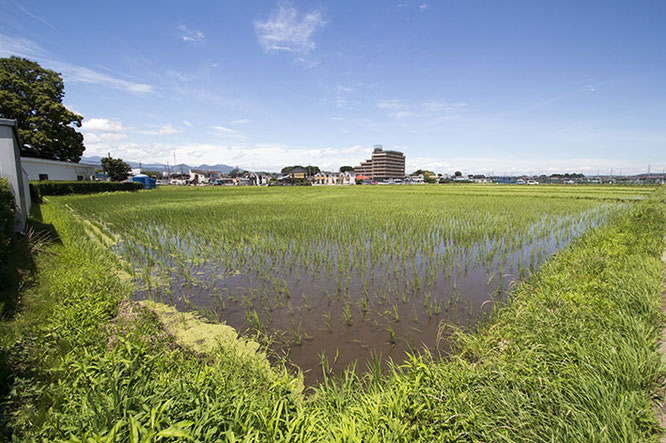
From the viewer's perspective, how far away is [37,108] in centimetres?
2442

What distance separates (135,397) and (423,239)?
7802 mm

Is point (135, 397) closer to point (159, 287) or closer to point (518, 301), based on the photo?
point (159, 287)

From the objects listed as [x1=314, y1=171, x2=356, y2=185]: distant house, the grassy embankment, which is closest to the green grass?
the grassy embankment

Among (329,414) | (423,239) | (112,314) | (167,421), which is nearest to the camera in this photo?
(167,421)

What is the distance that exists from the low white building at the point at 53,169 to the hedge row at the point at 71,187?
5.96ft

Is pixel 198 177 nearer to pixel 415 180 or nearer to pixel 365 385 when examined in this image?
pixel 415 180

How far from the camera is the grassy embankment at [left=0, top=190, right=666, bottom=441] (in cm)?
166

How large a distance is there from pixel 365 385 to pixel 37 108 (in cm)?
3764

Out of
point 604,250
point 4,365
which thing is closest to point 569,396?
point 4,365

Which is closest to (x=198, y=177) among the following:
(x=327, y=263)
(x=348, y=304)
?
(x=327, y=263)

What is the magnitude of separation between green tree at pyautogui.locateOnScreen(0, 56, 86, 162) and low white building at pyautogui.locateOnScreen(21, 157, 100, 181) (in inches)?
65.1

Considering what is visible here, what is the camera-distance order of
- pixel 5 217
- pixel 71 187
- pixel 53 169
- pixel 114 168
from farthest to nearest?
1. pixel 114 168
2. pixel 53 169
3. pixel 71 187
4. pixel 5 217

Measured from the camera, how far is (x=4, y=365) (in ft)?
7.55

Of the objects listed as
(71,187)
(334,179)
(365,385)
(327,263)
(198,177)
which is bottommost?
(365,385)
